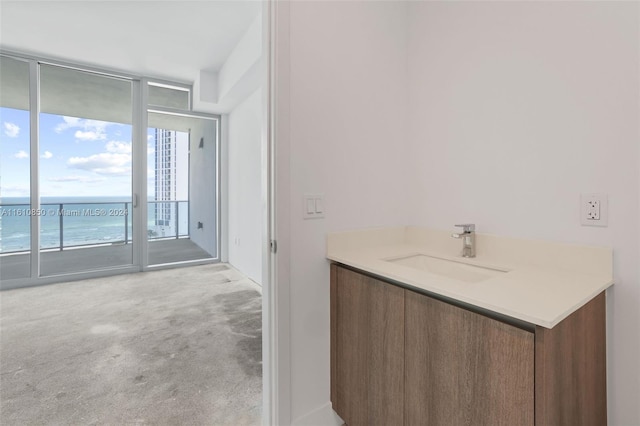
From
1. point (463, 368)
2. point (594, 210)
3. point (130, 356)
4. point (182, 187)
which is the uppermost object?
point (182, 187)

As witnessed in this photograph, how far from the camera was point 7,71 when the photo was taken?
362 centimetres

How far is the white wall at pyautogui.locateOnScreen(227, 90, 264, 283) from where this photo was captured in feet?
12.5

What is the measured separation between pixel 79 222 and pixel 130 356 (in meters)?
3.76

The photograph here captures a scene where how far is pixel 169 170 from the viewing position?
4.98 m

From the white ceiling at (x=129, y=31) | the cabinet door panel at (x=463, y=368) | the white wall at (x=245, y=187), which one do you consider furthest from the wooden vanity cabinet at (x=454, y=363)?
the white ceiling at (x=129, y=31)

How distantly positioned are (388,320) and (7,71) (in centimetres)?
513

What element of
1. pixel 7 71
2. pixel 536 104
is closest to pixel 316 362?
pixel 536 104

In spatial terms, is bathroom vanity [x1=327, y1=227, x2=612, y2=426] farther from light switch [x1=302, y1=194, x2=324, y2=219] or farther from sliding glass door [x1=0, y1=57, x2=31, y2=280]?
sliding glass door [x1=0, y1=57, x2=31, y2=280]

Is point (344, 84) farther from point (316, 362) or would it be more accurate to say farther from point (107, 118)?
point (107, 118)

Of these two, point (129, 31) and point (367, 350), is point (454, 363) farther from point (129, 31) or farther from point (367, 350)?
point (129, 31)

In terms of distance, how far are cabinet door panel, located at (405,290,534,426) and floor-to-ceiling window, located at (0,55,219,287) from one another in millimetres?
4314

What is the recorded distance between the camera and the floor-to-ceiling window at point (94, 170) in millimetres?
3635

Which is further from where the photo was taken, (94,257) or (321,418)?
(94,257)

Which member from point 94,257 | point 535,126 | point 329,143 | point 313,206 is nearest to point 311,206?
point 313,206
